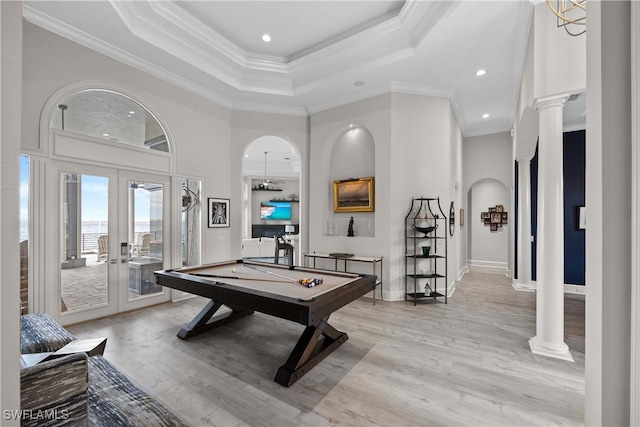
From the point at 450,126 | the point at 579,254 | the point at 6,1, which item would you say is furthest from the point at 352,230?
the point at 6,1

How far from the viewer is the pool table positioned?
227 centimetres

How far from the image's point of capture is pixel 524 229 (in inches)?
234

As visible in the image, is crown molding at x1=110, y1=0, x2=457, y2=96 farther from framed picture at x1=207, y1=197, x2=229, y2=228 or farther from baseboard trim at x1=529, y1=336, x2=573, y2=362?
baseboard trim at x1=529, y1=336, x2=573, y2=362

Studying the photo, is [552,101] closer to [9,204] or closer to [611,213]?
[611,213]

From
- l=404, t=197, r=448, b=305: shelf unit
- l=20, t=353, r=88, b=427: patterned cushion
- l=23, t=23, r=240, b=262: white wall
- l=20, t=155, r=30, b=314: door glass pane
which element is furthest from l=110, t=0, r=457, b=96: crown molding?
l=20, t=353, r=88, b=427: patterned cushion

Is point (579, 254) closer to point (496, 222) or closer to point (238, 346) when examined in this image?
point (496, 222)

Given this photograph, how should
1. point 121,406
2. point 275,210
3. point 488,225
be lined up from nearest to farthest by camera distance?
point 121,406 → point 488,225 → point 275,210

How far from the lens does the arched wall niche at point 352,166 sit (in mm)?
5523

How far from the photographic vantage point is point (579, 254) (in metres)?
5.74

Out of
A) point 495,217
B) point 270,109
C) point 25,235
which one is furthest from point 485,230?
point 25,235

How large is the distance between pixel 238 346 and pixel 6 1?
10.3 ft

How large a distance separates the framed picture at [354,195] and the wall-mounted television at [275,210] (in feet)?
23.3

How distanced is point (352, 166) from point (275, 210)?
24.3 ft

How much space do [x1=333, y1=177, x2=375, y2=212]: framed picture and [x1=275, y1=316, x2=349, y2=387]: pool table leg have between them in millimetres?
2755
